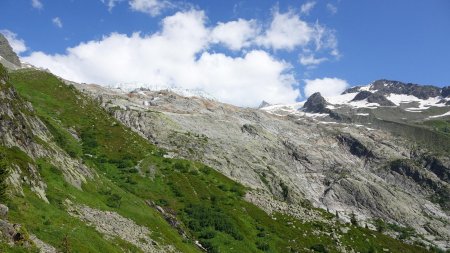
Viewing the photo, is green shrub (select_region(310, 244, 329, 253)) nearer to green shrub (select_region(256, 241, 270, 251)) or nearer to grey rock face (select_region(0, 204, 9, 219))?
green shrub (select_region(256, 241, 270, 251))

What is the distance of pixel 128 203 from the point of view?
224 feet

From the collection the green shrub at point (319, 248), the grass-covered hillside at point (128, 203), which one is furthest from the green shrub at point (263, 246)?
the green shrub at point (319, 248)

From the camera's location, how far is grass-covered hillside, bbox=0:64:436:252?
47.2 metres

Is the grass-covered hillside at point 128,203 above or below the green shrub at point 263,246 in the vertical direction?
above

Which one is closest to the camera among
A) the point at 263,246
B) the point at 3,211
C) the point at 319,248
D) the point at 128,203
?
the point at 3,211

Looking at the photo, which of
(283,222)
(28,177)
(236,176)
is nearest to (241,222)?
(283,222)

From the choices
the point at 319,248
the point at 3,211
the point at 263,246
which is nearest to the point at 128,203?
the point at 263,246

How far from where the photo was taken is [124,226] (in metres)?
58.6

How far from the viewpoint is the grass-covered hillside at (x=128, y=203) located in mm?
47156

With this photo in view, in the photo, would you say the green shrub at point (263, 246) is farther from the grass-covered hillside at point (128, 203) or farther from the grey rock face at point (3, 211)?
the grey rock face at point (3, 211)

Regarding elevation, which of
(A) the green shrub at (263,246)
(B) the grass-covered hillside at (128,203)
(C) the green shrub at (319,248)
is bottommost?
(C) the green shrub at (319,248)

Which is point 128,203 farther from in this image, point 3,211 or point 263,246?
point 3,211

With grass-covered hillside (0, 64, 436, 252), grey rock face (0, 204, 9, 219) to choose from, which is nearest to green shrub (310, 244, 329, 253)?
grass-covered hillside (0, 64, 436, 252)

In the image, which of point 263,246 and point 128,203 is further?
point 263,246
